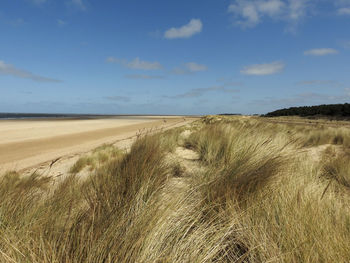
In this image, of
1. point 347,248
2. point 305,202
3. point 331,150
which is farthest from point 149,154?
point 331,150

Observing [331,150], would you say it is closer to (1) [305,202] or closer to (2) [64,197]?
(1) [305,202]

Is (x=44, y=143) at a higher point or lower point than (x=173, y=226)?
lower

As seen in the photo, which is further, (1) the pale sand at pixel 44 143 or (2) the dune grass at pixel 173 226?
(1) the pale sand at pixel 44 143

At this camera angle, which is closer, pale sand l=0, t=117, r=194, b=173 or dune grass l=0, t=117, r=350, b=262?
dune grass l=0, t=117, r=350, b=262

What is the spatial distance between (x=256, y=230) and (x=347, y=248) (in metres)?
0.53

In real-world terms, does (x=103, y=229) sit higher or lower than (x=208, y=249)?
higher

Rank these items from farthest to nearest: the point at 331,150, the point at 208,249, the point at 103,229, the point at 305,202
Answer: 1. the point at 331,150
2. the point at 305,202
3. the point at 208,249
4. the point at 103,229

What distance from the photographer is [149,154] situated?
2.99 m

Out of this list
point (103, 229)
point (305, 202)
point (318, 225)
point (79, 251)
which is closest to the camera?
point (79, 251)

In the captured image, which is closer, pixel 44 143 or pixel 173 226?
pixel 173 226

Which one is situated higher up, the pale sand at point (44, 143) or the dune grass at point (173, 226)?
the dune grass at point (173, 226)

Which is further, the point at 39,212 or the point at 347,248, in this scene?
the point at 39,212

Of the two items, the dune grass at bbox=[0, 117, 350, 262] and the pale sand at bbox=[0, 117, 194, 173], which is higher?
the dune grass at bbox=[0, 117, 350, 262]

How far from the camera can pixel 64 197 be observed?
195 centimetres
